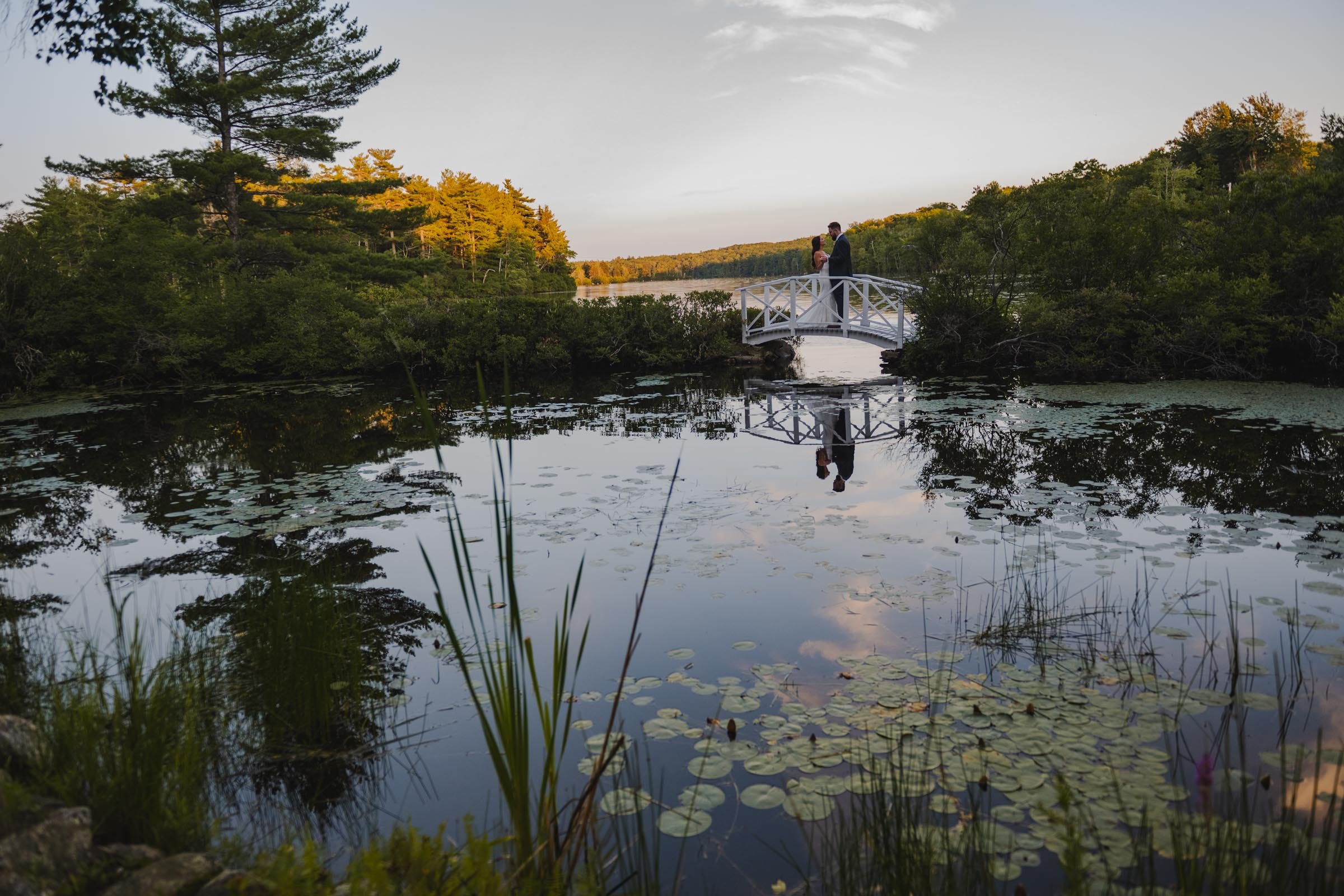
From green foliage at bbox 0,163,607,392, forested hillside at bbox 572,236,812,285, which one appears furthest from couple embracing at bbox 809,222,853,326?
forested hillside at bbox 572,236,812,285

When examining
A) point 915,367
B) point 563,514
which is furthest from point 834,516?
point 915,367

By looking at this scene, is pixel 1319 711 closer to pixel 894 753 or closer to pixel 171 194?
pixel 894 753

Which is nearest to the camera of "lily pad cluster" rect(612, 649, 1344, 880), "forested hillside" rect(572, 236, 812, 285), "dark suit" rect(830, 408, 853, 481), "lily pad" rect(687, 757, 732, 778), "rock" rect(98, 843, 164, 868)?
"rock" rect(98, 843, 164, 868)

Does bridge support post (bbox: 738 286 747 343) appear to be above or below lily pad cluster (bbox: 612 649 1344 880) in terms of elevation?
above

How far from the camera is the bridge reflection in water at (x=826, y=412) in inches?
343

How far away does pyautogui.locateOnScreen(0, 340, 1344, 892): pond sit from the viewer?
8.05 ft

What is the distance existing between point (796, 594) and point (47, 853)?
324 centimetres

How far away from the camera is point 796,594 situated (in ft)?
13.6

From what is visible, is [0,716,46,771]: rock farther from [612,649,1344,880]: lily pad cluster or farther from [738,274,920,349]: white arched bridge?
[738,274,920,349]: white arched bridge

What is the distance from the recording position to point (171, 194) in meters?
17.9

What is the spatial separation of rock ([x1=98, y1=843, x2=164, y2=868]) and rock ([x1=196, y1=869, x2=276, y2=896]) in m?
0.23

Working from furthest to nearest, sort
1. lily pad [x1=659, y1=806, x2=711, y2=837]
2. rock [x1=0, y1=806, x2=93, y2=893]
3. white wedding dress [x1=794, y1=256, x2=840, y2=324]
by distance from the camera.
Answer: white wedding dress [x1=794, y1=256, x2=840, y2=324] → lily pad [x1=659, y1=806, x2=711, y2=837] → rock [x1=0, y1=806, x2=93, y2=893]

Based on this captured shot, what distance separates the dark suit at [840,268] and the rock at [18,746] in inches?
532

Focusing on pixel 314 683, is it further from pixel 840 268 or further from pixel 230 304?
pixel 230 304
